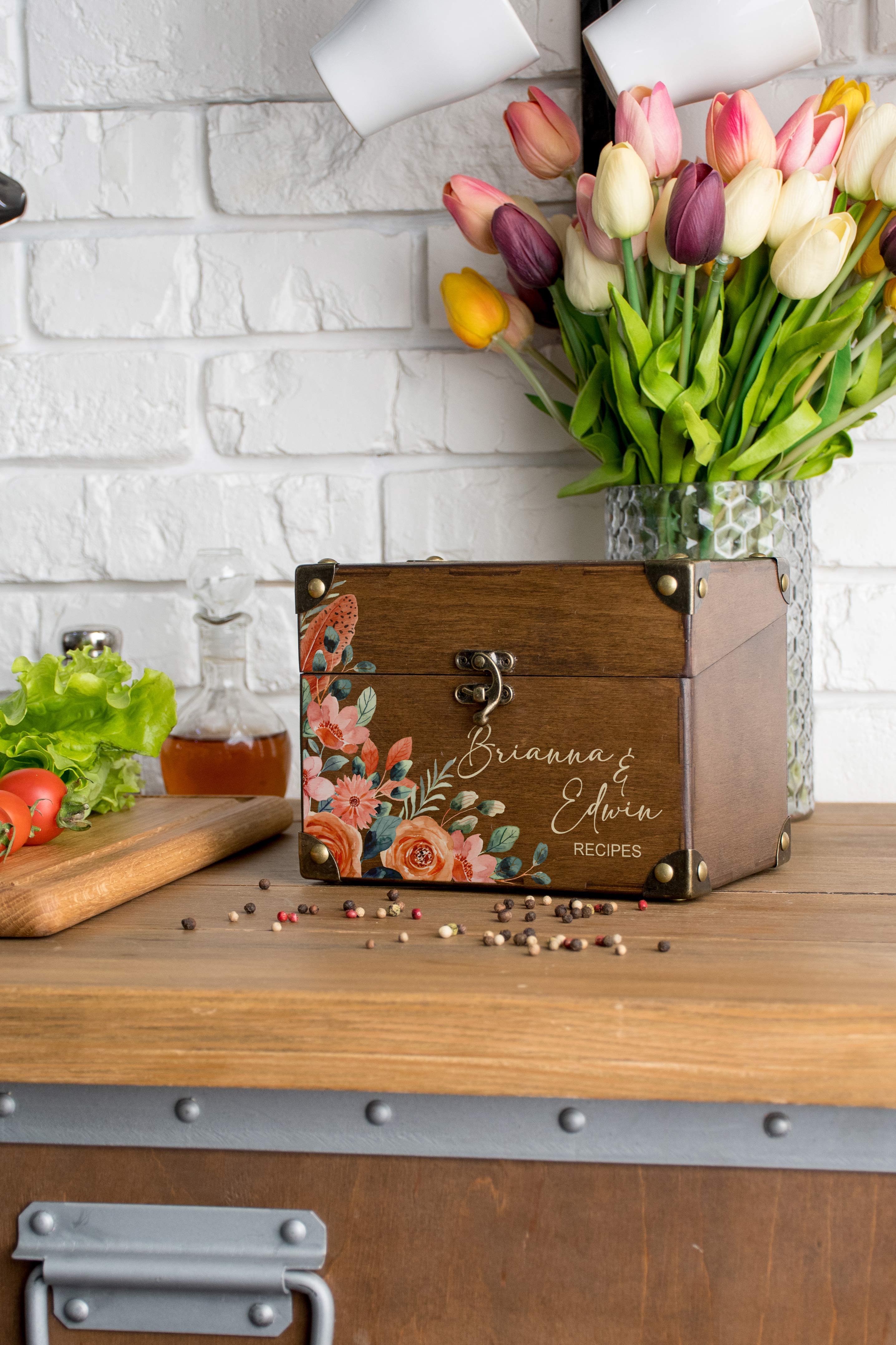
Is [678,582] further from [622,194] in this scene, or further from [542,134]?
[542,134]

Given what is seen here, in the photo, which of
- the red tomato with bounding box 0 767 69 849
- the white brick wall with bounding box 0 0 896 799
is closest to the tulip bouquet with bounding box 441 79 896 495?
the white brick wall with bounding box 0 0 896 799

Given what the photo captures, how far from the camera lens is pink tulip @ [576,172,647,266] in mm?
880

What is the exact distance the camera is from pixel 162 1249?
1.90ft

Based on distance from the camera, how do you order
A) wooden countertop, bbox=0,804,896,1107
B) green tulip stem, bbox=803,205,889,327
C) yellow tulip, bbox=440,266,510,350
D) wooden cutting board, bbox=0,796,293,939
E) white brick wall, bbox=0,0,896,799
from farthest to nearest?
white brick wall, bbox=0,0,896,799 < yellow tulip, bbox=440,266,510,350 < green tulip stem, bbox=803,205,889,327 < wooden cutting board, bbox=0,796,293,939 < wooden countertop, bbox=0,804,896,1107

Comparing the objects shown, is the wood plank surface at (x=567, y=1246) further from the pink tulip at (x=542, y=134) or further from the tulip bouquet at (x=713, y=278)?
the pink tulip at (x=542, y=134)

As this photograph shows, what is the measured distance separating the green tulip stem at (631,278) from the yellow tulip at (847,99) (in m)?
0.20

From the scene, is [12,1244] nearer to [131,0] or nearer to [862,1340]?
[862,1340]

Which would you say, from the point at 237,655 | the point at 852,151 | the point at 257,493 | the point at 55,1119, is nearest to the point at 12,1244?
the point at 55,1119

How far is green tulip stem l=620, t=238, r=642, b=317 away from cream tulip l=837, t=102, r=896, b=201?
176mm

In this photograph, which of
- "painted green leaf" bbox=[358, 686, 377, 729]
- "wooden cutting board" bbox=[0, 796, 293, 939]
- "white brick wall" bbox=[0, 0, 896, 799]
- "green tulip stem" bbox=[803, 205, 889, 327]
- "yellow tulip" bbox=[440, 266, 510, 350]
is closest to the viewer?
"wooden cutting board" bbox=[0, 796, 293, 939]

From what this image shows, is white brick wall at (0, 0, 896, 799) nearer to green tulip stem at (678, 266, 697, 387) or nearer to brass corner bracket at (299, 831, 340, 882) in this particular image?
green tulip stem at (678, 266, 697, 387)

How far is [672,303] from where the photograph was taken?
2.88 ft

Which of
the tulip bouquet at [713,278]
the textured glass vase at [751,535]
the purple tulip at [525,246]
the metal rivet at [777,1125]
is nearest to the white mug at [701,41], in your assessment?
the tulip bouquet at [713,278]

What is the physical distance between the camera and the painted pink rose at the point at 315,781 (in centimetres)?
78
